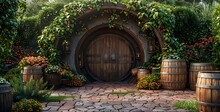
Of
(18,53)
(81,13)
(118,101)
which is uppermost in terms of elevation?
(81,13)

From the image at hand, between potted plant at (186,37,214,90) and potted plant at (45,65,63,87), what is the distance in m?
4.34

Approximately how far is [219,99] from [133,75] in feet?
20.4

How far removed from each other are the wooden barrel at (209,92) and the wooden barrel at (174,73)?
11.6 ft

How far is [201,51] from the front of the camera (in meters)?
9.95

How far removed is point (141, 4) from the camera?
418 inches

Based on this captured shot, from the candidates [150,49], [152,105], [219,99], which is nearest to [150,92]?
[152,105]

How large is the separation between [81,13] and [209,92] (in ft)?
21.8

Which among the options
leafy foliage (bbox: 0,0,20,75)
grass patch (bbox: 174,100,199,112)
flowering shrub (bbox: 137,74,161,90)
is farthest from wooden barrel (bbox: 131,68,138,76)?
leafy foliage (bbox: 0,0,20,75)

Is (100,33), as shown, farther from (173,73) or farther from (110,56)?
(173,73)

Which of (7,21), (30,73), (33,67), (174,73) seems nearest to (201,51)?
(174,73)

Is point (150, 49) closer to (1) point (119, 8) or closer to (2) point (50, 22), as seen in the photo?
(1) point (119, 8)

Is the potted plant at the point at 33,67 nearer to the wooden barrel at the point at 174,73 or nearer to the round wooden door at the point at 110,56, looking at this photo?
the round wooden door at the point at 110,56

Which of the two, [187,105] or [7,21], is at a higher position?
[7,21]

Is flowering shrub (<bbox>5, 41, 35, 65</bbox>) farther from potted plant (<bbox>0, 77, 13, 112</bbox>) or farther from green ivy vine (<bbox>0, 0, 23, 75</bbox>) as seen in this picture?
potted plant (<bbox>0, 77, 13, 112</bbox>)
